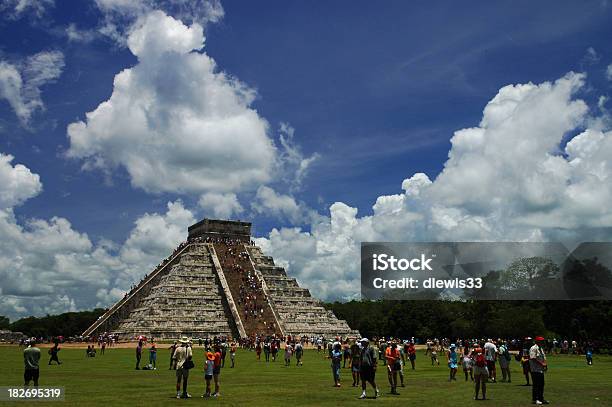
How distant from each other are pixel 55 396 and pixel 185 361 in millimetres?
3110

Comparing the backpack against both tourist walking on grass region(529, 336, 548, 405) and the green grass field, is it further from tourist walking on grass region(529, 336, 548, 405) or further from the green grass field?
tourist walking on grass region(529, 336, 548, 405)

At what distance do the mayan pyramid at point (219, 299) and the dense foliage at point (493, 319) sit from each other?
1332cm

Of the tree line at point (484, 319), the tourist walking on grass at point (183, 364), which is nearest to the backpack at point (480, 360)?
the tourist walking on grass at point (183, 364)

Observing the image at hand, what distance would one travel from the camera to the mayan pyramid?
5769 centimetres

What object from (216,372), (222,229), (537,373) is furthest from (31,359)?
(222,229)

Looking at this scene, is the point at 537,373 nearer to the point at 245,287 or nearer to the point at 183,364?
the point at 183,364

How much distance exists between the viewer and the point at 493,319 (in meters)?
60.2

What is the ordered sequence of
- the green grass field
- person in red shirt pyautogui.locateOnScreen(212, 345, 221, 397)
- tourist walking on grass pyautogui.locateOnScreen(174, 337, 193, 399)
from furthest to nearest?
person in red shirt pyautogui.locateOnScreen(212, 345, 221, 397), tourist walking on grass pyautogui.locateOnScreen(174, 337, 193, 399), the green grass field

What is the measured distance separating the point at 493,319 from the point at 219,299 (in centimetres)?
2650

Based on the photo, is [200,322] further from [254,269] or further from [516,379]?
[516,379]

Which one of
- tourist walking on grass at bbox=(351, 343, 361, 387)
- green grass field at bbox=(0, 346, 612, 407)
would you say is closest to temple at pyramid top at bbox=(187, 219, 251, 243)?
green grass field at bbox=(0, 346, 612, 407)

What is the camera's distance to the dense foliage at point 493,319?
173ft

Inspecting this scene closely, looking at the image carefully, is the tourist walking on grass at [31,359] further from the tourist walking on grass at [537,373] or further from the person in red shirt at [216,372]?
the tourist walking on grass at [537,373]

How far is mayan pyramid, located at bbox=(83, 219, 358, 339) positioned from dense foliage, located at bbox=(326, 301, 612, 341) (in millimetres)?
13320
